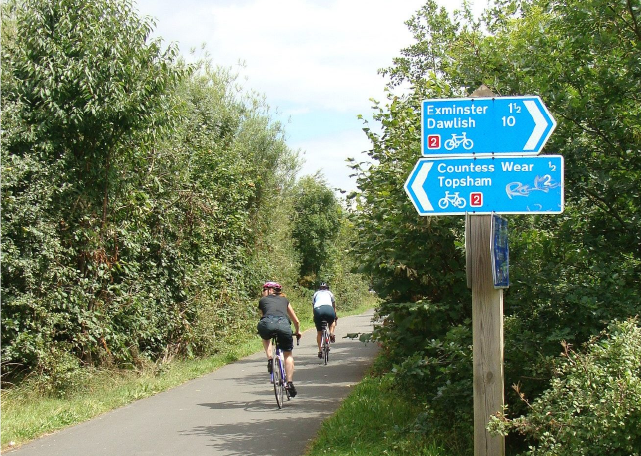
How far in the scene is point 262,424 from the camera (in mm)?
9477

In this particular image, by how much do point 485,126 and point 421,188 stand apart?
0.67 m

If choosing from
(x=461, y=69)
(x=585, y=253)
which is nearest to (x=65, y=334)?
(x=461, y=69)

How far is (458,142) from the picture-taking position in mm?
5324

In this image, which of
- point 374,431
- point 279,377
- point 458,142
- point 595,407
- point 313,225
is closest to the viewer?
point 595,407

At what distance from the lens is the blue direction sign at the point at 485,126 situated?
5.24 metres

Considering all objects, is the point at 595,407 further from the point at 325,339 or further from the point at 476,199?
the point at 325,339

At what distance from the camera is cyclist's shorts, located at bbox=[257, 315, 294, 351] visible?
35.1 ft

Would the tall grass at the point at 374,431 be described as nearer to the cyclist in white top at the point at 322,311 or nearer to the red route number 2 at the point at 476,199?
the red route number 2 at the point at 476,199

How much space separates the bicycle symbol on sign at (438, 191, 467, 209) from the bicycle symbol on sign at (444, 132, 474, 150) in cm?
36

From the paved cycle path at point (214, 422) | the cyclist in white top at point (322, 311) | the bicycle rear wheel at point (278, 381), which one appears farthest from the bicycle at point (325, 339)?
the bicycle rear wheel at point (278, 381)

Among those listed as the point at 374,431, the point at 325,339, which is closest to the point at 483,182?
the point at 374,431

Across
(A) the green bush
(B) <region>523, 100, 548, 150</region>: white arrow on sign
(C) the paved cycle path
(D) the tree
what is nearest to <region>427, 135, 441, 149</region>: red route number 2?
(B) <region>523, 100, 548, 150</region>: white arrow on sign

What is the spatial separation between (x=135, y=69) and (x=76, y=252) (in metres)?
3.20

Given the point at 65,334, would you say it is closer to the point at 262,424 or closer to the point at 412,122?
the point at 262,424
